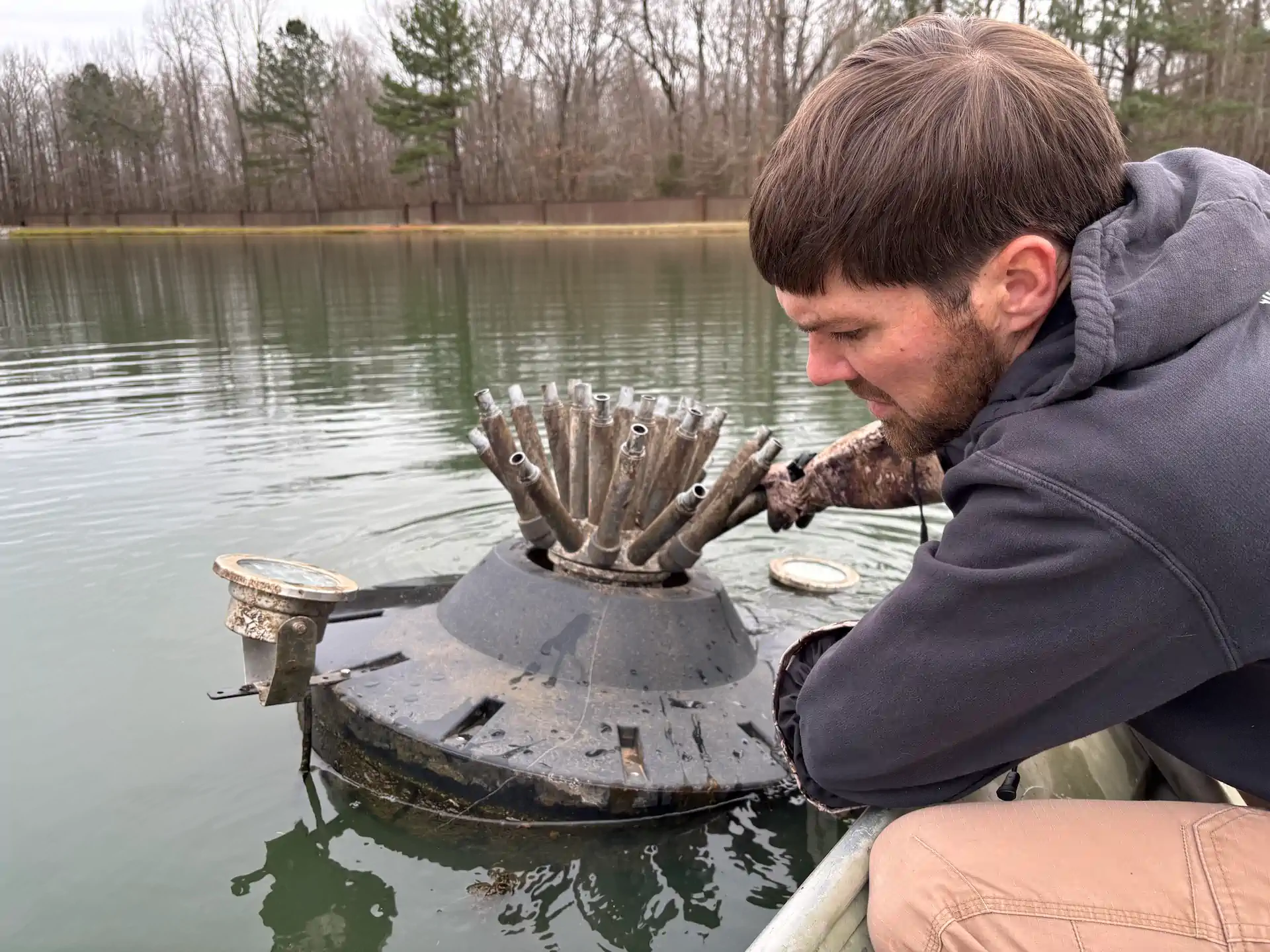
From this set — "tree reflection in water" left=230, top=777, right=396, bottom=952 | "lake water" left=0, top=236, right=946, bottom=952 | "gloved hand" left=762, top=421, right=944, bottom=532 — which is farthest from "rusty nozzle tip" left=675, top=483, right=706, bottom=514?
"tree reflection in water" left=230, top=777, right=396, bottom=952

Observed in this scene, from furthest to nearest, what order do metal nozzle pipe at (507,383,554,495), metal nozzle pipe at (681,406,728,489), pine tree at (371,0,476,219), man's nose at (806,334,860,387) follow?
pine tree at (371,0,476,219), metal nozzle pipe at (507,383,554,495), metal nozzle pipe at (681,406,728,489), man's nose at (806,334,860,387)

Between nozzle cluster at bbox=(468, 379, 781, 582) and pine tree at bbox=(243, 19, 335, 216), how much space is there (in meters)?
54.6

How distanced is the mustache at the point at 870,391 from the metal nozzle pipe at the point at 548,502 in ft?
4.80

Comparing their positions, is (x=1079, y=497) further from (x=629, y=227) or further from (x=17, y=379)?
(x=629, y=227)

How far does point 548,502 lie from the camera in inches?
128

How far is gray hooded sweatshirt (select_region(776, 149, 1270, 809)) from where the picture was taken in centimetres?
126

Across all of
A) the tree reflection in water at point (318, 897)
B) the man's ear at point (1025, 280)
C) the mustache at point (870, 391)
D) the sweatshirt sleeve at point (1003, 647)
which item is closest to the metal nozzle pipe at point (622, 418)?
the tree reflection in water at point (318, 897)

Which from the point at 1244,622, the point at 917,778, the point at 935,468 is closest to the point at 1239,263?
the point at 1244,622

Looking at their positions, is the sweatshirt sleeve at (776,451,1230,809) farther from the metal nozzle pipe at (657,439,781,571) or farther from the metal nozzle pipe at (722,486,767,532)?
the metal nozzle pipe at (722,486,767,532)

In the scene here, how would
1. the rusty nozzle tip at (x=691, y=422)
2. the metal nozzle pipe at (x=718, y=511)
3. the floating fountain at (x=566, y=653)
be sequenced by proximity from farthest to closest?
1. the metal nozzle pipe at (x=718, y=511)
2. the rusty nozzle tip at (x=691, y=422)
3. the floating fountain at (x=566, y=653)

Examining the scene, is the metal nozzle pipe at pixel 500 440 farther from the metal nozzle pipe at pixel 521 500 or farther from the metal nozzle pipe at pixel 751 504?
the metal nozzle pipe at pixel 751 504

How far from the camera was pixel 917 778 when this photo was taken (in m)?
1.65

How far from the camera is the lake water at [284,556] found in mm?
2766

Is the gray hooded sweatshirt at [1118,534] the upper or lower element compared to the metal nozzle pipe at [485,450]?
upper
